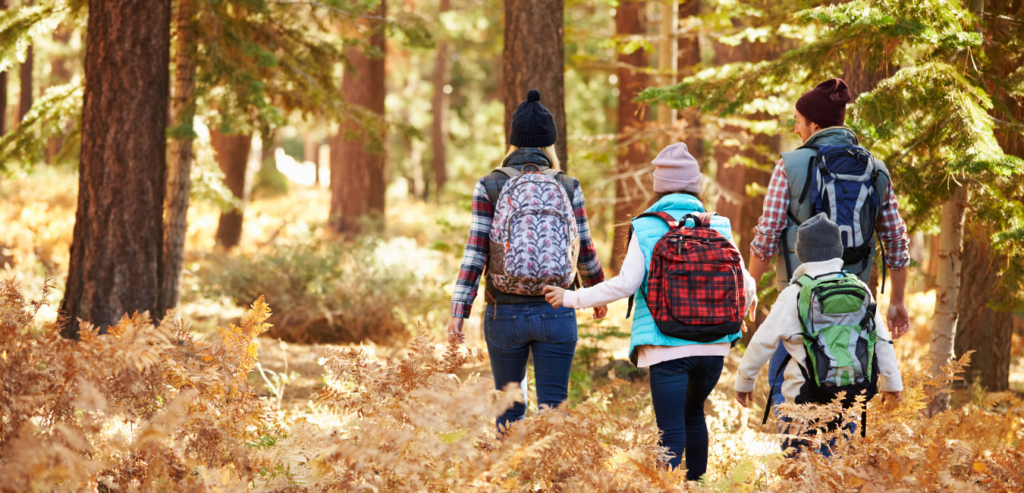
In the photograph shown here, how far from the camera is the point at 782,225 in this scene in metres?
4.03

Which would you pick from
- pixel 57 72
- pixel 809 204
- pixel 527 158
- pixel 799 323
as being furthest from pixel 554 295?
pixel 57 72

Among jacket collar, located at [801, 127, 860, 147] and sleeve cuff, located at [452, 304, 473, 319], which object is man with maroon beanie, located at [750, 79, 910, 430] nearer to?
jacket collar, located at [801, 127, 860, 147]

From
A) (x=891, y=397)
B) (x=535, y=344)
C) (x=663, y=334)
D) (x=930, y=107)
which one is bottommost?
(x=891, y=397)

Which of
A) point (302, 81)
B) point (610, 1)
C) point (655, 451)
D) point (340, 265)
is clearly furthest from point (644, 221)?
point (340, 265)

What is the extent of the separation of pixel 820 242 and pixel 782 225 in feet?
1.95

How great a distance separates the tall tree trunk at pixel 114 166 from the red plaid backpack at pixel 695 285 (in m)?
4.93

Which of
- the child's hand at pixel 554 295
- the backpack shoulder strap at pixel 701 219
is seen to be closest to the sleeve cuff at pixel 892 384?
the backpack shoulder strap at pixel 701 219

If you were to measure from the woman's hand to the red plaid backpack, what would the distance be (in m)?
0.99

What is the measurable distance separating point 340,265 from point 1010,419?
833 cm

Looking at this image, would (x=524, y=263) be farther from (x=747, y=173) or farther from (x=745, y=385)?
(x=747, y=173)

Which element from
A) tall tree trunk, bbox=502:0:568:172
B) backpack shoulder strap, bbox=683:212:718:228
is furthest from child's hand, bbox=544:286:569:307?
tall tree trunk, bbox=502:0:568:172

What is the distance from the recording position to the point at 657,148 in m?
9.34

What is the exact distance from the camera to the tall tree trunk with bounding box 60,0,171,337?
6184 mm

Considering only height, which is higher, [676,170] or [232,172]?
[232,172]
